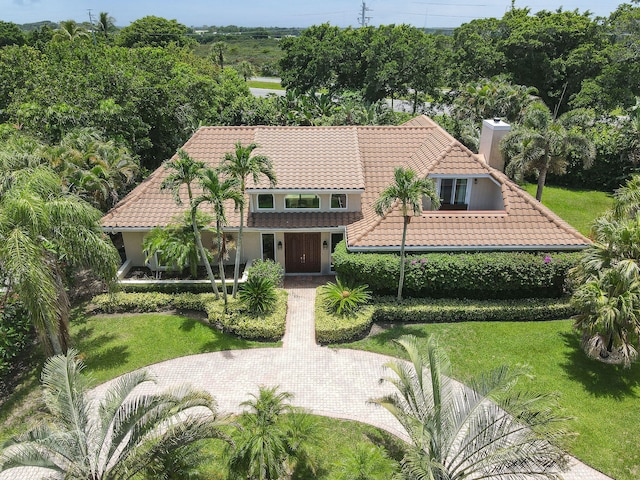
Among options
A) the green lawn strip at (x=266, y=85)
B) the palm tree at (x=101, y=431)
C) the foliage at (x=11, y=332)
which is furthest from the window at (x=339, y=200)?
the green lawn strip at (x=266, y=85)

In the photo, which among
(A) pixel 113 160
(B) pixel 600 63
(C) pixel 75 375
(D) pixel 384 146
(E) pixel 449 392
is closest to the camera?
(C) pixel 75 375

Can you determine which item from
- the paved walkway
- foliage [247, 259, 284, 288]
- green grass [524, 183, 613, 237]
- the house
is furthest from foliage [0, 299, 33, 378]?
green grass [524, 183, 613, 237]

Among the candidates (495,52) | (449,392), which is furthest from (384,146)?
(495,52)

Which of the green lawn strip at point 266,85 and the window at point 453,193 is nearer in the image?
the window at point 453,193

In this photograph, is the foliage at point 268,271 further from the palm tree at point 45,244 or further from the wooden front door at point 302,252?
the palm tree at point 45,244

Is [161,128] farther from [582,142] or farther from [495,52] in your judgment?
[495,52]

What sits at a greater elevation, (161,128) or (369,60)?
(369,60)
